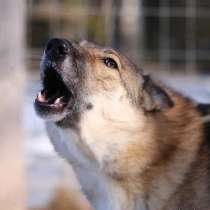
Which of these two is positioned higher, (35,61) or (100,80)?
(100,80)

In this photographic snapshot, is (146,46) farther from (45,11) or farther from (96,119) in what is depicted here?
(96,119)

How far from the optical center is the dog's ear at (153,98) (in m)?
5.40

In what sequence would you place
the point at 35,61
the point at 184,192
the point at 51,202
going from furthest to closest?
1. the point at 35,61
2. the point at 51,202
3. the point at 184,192

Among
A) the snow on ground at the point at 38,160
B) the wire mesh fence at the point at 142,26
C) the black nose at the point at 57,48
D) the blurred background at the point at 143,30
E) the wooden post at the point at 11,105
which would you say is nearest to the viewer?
the black nose at the point at 57,48

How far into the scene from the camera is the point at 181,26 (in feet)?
53.4

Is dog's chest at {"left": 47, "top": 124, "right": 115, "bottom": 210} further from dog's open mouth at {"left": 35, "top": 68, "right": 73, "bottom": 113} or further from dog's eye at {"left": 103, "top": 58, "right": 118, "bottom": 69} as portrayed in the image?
dog's eye at {"left": 103, "top": 58, "right": 118, "bottom": 69}

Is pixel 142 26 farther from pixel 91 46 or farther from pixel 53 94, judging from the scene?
pixel 53 94

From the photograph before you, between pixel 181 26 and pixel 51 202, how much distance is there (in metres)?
8.51

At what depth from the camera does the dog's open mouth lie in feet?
16.7

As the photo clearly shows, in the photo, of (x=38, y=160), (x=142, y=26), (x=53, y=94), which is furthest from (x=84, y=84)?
(x=142, y=26)

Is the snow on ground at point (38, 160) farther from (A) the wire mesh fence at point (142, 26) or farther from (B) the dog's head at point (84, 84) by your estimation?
(A) the wire mesh fence at point (142, 26)

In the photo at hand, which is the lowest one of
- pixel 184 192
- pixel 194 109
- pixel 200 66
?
pixel 200 66

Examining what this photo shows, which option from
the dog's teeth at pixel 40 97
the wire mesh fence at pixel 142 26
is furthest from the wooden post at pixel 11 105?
the wire mesh fence at pixel 142 26

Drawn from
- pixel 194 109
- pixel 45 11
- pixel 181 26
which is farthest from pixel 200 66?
pixel 194 109
